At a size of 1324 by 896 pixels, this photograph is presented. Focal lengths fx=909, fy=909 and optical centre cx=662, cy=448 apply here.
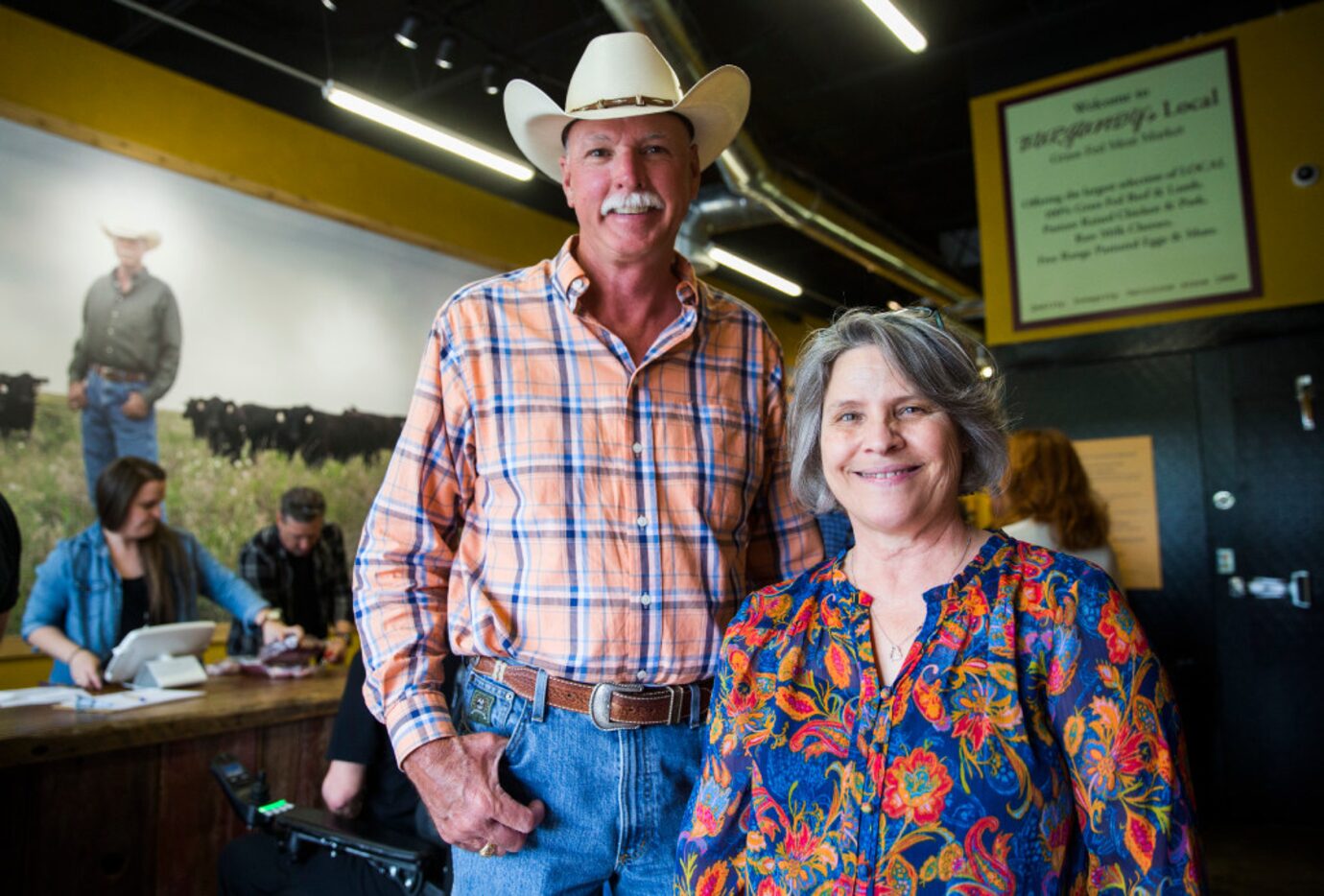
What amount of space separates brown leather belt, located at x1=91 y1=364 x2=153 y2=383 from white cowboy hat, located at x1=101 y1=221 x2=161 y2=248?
747mm

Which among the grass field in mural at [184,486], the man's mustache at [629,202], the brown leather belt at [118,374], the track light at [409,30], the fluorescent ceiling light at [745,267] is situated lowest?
the grass field in mural at [184,486]

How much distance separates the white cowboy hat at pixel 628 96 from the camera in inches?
65.3

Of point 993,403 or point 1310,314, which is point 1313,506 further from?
point 993,403

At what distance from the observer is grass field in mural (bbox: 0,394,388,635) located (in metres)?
4.71

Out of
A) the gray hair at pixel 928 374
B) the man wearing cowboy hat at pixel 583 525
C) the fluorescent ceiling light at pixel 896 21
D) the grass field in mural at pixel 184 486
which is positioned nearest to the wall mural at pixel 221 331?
the grass field in mural at pixel 184 486

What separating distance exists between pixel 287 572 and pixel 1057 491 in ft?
13.9

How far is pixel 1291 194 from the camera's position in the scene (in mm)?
4180

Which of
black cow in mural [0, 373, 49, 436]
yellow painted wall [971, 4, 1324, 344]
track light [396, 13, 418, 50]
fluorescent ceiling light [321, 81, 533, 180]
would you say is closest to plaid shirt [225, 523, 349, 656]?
black cow in mural [0, 373, 49, 436]

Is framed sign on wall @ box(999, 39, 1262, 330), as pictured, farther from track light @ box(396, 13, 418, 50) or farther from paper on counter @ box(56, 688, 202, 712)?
paper on counter @ box(56, 688, 202, 712)

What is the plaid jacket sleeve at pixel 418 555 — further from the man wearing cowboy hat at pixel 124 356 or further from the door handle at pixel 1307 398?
the man wearing cowboy hat at pixel 124 356

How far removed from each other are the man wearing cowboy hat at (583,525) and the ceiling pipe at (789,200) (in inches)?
130

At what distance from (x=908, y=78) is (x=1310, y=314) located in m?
4.25

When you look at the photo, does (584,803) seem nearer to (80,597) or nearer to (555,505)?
(555,505)

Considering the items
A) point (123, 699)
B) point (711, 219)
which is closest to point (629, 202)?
point (123, 699)
